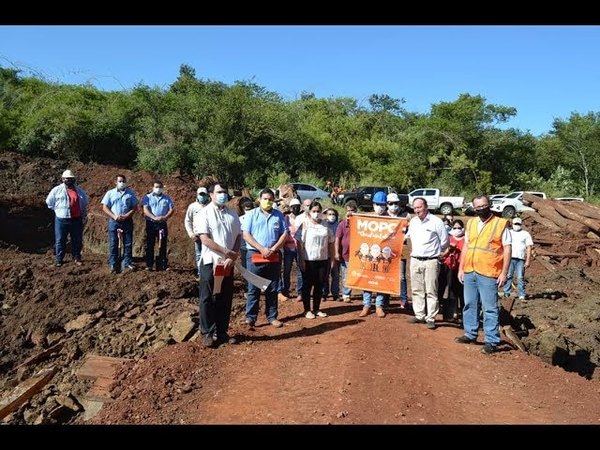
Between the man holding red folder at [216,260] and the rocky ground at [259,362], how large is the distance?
1.15 ft

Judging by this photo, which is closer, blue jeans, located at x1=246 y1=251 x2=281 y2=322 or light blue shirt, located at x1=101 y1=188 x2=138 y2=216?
blue jeans, located at x1=246 y1=251 x2=281 y2=322

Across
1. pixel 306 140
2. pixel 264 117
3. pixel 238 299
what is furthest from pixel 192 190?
pixel 306 140

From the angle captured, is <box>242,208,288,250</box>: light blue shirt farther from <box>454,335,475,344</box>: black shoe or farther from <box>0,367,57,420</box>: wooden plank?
<box>0,367,57,420</box>: wooden plank

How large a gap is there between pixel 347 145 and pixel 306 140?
266 inches

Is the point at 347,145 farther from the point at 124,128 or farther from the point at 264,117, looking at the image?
the point at 124,128

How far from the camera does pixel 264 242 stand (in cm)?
A: 751

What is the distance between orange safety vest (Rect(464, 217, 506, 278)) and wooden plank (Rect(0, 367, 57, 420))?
5.85m

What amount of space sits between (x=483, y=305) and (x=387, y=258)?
1792 mm

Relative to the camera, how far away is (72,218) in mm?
10305

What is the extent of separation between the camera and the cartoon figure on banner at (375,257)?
8.56 meters

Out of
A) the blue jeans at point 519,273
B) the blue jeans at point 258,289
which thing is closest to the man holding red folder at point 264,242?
the blue jeans at point 258,289

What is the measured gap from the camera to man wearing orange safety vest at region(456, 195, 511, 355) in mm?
7035

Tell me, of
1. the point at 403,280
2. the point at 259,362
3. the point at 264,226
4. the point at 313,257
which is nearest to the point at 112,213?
the point at 264,226

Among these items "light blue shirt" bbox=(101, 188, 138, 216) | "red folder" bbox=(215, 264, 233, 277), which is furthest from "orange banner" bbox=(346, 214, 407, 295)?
"light blue shirt" bbox=(101, 188, 138, 216)
